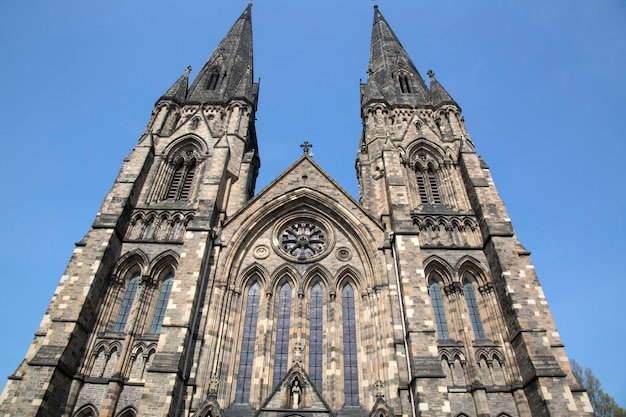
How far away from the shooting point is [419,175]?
22.2 metres

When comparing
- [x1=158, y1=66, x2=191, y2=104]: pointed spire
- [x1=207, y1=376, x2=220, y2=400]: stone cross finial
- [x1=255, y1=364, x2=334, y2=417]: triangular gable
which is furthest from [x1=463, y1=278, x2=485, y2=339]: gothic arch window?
[x1=158, y1=66, x2=191, y2=104]: pointed spire

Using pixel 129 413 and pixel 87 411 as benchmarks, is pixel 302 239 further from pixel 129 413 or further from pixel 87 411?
pixel 87 411

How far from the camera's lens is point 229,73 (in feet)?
96.1

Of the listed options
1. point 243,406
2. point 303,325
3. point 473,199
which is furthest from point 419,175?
point 243,406

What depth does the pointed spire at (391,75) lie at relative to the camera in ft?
87.7

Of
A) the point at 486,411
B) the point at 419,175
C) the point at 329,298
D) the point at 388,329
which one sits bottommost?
the point at 486,411

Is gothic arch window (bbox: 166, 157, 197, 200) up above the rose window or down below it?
above

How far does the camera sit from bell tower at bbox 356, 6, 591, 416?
13.5 m

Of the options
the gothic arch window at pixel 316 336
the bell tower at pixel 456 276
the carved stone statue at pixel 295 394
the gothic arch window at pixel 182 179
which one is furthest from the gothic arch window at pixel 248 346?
the gothic arch window at pixel 182 179

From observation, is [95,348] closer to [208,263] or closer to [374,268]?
[208,263]

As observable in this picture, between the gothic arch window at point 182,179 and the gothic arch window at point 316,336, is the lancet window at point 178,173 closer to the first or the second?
the gothic arch window at point 182,179

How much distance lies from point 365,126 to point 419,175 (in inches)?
202

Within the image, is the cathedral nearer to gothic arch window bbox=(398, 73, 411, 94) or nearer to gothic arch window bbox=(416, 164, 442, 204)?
gothic arch window bbox=(416, 164, 442, 204)

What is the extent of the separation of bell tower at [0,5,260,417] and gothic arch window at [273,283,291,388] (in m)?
2.94
